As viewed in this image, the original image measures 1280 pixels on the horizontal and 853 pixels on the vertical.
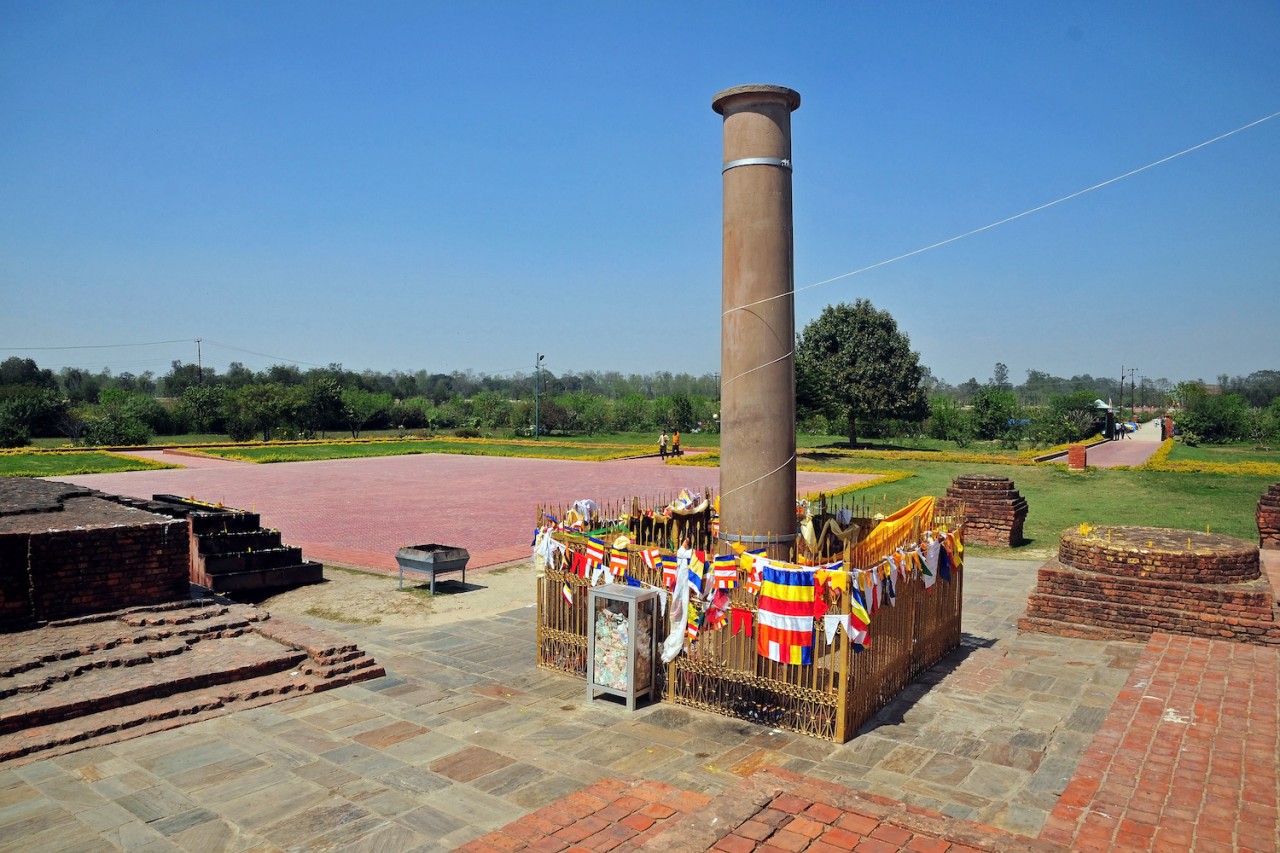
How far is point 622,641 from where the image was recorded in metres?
7.22

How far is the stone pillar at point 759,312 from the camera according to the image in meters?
7.09

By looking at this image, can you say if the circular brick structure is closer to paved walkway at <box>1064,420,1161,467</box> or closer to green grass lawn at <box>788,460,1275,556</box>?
green grass lawn at <box>788,460,1275,556</box>

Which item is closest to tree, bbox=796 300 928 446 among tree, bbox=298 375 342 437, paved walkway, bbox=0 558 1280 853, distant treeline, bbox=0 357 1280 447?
distant treeline, bbox=0 357 1280 447

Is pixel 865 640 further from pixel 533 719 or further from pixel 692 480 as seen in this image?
pixel 692 480

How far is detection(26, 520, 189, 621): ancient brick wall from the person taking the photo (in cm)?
873

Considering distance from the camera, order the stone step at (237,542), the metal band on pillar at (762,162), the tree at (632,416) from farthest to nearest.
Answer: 1. the tree at (632,416)
2. the stone step at (237,542)
3. the metal band on pillar at (762,162)

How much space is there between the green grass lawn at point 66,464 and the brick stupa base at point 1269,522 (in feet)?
105

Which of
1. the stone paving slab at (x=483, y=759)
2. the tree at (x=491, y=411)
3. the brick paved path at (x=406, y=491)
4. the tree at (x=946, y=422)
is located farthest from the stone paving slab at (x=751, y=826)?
the tree at (x=491, y=411)

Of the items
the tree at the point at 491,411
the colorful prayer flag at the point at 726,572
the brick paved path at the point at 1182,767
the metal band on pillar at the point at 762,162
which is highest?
the metal band on pillar at the point at 762,162

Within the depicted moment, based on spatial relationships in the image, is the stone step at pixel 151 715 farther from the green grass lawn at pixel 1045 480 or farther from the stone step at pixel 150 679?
the green grass lawn at pixel 1045 480

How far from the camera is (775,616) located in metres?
6.53

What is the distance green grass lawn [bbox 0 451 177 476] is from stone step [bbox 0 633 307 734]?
75.7 ft

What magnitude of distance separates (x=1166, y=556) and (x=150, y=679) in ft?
34.6

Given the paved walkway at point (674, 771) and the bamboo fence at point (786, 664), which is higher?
the bamboo fence at point (786, 664)
